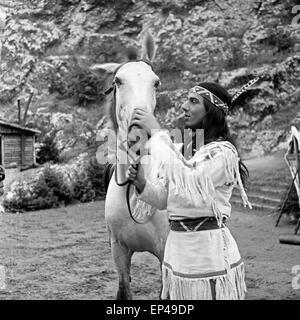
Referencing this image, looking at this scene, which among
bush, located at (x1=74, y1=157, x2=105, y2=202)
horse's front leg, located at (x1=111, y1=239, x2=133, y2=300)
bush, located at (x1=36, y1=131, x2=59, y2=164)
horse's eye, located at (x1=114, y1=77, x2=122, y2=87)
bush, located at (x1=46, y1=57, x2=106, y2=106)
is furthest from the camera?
bush, located at (x1=46, y1=57, x2=106, y2=106)

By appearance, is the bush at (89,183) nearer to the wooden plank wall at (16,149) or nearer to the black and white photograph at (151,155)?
the black and white photograph at (151,155)

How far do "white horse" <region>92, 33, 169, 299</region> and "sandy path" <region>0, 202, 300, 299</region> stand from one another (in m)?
1.77

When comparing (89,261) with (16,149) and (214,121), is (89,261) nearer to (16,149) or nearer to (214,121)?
(214,121)

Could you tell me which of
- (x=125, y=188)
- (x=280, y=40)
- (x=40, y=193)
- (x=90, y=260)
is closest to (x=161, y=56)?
(x=280, y=40)

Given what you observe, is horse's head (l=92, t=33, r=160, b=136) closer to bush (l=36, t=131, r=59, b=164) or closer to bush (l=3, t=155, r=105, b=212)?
bush (l=3, t=155, r=105, b=212)

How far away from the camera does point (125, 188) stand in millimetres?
2670

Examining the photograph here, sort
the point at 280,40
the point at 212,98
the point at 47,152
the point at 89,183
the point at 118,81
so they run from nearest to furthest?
1. the point at 212,98
2. the point at 118,81
3. the point at 89,183
4. the point at 47,152
5. the point at 280,40

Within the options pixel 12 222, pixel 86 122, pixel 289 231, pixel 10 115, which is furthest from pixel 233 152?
pixel 10 115

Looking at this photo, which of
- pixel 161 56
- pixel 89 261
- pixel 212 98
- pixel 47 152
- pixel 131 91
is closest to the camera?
pixel 212 98

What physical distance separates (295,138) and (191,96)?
5754mm

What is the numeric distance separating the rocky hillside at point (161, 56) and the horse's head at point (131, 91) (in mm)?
16924

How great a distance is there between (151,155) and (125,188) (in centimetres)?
95

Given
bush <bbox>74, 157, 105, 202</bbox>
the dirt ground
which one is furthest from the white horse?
bush <bbox>74, 157, 105, 202</bbox>

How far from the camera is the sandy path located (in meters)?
4.84
